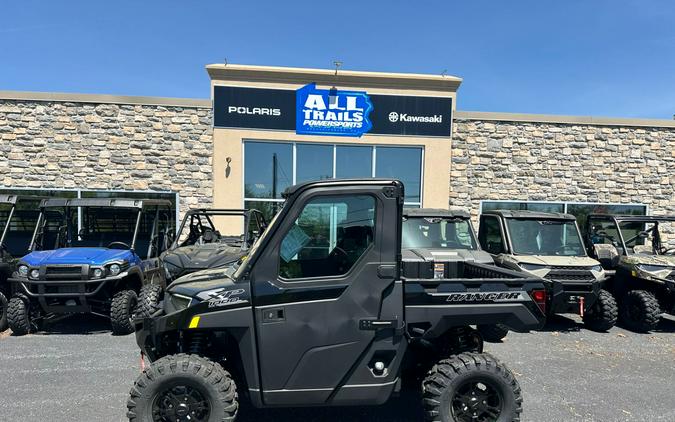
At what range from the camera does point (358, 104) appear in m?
11.5

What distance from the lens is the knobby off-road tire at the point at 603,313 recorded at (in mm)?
6855

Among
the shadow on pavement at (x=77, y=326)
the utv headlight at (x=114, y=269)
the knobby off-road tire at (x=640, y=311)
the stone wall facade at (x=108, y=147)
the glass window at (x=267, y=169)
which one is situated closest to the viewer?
the utv headlight at (x=114, y=269)

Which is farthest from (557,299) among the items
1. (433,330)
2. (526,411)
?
(433,330)


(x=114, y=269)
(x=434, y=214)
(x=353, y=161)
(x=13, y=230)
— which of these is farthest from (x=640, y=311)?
(x=13, y=230)

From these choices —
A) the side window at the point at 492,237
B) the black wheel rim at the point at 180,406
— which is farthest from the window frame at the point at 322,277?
the side window at the point at 492,237

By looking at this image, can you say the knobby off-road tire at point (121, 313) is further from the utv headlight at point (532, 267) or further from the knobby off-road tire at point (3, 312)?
the utv headlight at point (532, 267)

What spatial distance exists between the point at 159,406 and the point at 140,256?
195 inches

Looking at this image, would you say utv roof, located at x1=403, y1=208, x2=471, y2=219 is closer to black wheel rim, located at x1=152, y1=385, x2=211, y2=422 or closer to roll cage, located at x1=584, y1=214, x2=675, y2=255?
roll cage, located at x1=584, y1=214, x2=675, y2=255

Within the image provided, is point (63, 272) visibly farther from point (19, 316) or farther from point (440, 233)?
point (440, 233)

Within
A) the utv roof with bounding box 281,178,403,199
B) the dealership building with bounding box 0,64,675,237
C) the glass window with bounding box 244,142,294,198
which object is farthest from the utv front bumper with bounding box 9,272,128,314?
the glass window with bounding box 244,142,294,198

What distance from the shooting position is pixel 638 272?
23.3 ft

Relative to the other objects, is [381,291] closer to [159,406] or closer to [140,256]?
[159,406]

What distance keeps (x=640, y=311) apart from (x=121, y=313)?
28.4ft

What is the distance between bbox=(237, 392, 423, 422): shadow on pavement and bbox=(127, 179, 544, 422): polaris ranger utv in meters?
0.71
